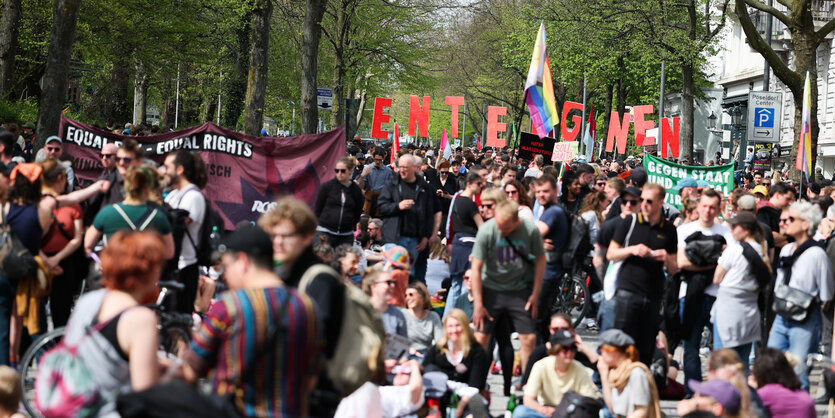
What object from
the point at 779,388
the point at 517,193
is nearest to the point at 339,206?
the point at 517,193

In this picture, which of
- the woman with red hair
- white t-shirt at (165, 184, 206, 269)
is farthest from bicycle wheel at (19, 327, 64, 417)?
the woman with red hair

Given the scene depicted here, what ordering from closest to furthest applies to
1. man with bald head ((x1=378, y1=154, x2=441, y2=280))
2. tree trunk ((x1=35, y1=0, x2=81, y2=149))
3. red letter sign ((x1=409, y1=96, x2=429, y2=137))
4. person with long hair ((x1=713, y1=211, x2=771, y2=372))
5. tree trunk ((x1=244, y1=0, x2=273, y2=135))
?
person with long hair ((x1=713, y1=211, x2=771, y2=372))
man with bald head ((x1=378, y1=154, x2=441, y2=280))
tree trunk ((x1=35, y1=0, x2=81, y2=149))
tree trunk ((x1=244, y1=0, x2=273, y2=135))
red letter sign ((x1=409, y1=96, x2=429, y2=137))

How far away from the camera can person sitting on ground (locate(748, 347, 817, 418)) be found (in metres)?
6.68

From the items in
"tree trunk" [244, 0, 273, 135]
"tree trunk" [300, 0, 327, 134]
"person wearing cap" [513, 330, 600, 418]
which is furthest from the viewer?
"tree trunk" [300, 0, 327, 134]

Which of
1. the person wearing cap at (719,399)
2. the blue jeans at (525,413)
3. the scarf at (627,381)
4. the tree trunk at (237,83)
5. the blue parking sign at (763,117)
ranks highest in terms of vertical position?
the tree trunk at (237,83)

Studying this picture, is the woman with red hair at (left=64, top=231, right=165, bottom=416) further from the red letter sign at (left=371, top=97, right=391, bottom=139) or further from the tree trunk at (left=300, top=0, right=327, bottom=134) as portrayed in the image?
the red letter sign at (left=371, top=97, right=391, bottom=139)

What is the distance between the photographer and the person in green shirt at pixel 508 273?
8.20 meters

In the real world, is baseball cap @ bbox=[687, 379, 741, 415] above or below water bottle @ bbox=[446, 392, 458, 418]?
above

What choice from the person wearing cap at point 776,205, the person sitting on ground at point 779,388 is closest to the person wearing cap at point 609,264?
the person sitting on ground at point 779,388

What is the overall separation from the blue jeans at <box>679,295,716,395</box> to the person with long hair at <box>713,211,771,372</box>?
0.85ft

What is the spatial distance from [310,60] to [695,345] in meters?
17.0

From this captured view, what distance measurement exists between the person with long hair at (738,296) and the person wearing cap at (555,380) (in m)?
1.60

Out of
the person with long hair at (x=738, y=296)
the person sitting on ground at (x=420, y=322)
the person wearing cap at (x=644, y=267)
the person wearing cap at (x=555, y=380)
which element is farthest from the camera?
the person with long hair at (x=738, y=296)

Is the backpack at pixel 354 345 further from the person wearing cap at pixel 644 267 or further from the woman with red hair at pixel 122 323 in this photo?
the person wearing cap at pixel 644 267
